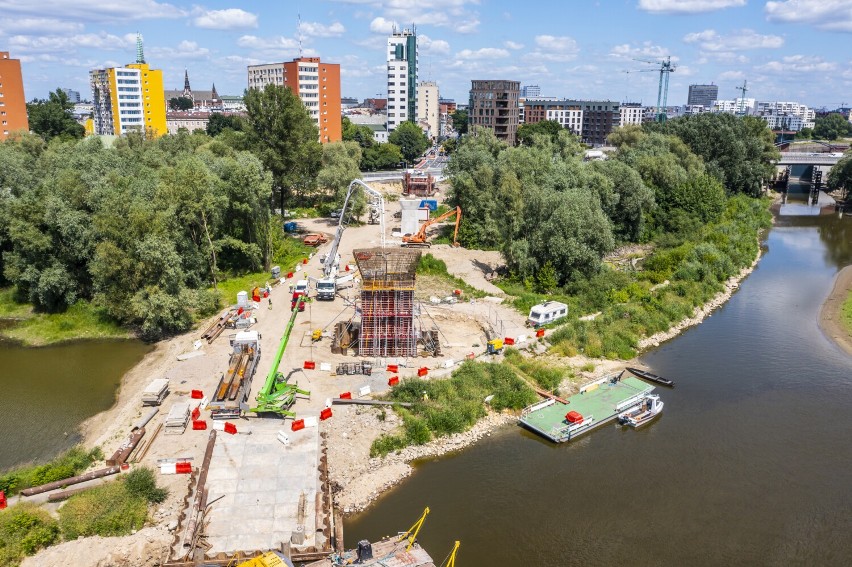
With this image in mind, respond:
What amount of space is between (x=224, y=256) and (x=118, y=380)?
17.0m

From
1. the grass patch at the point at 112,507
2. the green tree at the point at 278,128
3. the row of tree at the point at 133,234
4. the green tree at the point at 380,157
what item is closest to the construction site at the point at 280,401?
the grass patch at the point at 112,507

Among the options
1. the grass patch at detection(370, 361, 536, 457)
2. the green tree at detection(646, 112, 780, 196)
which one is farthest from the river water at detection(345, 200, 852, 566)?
the green tree at detection(646, 112, 780, 196)

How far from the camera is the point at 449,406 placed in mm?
26547

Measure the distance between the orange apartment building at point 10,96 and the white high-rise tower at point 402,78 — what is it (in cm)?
7458

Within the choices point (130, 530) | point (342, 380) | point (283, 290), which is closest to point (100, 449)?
point (130, 530)

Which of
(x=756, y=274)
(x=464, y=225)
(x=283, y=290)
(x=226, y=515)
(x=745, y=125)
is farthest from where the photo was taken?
(x=745, y=125)

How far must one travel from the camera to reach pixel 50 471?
69.6 feet

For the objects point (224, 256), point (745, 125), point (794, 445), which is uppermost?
point (745, 125)

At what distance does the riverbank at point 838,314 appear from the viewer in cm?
3699

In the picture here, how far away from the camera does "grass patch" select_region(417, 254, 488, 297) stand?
4231cm

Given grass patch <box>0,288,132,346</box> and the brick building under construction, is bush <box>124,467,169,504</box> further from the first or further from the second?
grass patch <box>0,288,132,346</box>

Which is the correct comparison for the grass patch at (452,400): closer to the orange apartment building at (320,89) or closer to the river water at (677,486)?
the river water at (677,486)

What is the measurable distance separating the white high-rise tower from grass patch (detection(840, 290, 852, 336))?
110701 millimetres

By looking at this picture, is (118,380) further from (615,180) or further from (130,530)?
(615,180)
